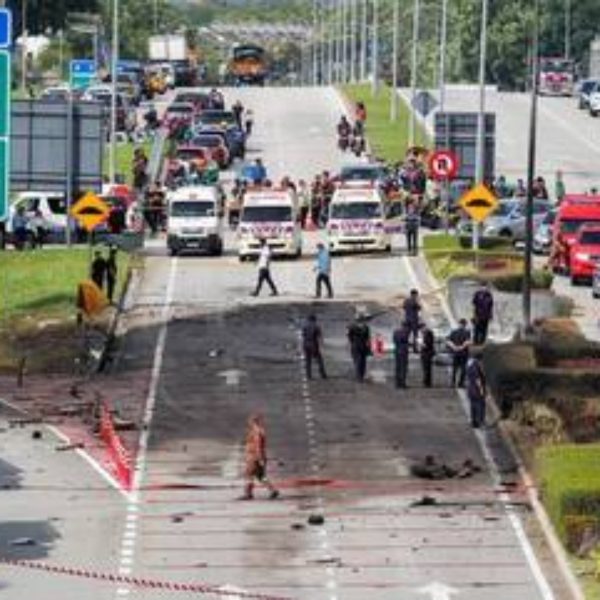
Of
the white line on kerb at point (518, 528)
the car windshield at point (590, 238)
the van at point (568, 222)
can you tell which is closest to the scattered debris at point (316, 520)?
the white line on kerb at point (518, 528)

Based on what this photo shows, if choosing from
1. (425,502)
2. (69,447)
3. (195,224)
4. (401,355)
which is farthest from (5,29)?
(195,224)

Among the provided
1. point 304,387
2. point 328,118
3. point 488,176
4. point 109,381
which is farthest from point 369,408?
point 328,118

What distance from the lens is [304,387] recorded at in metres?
50.0

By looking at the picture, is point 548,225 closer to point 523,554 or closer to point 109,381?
point 109,381

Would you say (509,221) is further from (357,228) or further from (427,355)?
(427,355)

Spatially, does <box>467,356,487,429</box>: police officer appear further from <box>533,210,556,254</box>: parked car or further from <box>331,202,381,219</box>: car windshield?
<box>533,210,556,254</box>: parked car

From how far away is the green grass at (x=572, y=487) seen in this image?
3406 centimetres

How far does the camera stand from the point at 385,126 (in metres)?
118

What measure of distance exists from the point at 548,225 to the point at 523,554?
39298mm

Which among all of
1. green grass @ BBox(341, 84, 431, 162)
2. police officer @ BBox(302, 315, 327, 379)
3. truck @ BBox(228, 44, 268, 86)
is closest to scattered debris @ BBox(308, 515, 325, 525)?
police officer @ BBox(302, 315, 327, 379)

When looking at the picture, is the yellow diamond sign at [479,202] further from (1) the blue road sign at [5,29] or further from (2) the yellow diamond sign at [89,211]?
(1) the blue road sign at [5,29]

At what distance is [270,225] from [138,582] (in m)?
36.9

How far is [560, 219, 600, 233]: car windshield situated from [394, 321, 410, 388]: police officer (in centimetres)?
2049

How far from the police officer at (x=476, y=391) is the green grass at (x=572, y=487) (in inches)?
251
